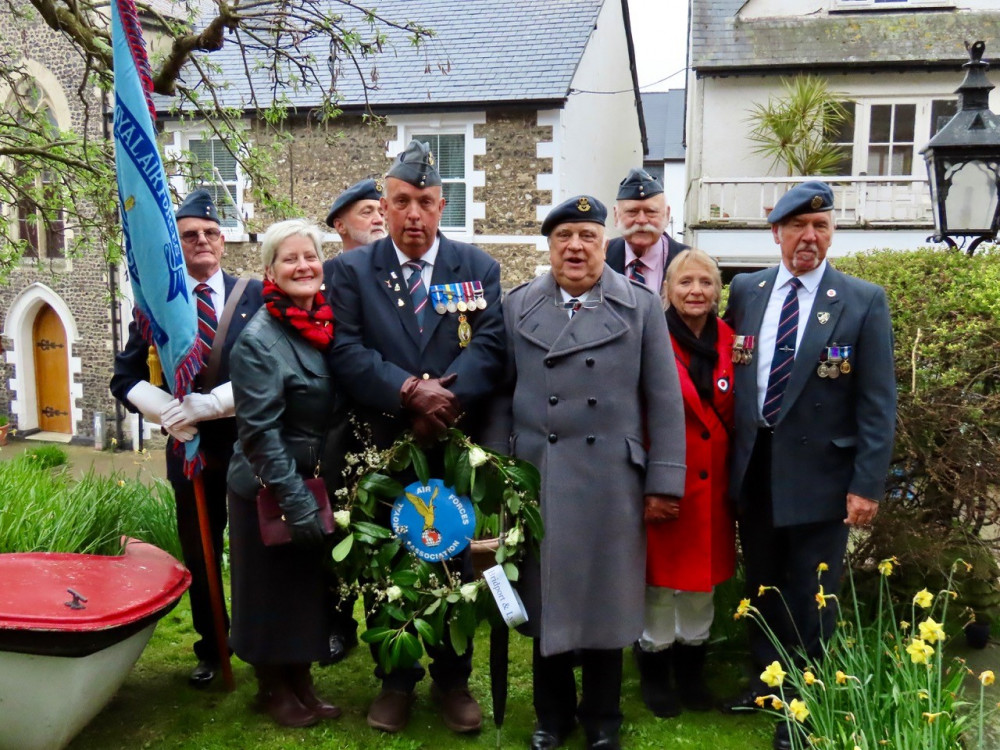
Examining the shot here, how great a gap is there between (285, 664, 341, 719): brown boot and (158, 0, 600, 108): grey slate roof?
10.1m

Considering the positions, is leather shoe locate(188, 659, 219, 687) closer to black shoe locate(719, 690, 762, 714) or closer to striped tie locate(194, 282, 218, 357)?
striped tie locate(194, 282, 218, 357)

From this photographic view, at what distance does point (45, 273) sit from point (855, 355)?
15380 millimetres

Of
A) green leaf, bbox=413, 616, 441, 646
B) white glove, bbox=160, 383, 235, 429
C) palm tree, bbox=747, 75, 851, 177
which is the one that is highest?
palm tree, bbox=747, 75, 851, 177

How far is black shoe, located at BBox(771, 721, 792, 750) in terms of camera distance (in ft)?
11.0

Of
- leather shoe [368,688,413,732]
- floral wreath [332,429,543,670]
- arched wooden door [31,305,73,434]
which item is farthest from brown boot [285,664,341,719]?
arched wooden door [31,305,73,434]

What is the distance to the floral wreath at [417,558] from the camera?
3201mm

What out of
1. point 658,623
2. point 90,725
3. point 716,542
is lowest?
point 90,725

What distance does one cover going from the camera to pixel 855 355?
3359 mm

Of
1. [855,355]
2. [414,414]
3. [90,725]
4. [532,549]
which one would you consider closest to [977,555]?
[855,355]

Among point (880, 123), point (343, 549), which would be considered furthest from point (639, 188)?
point (880, 123)

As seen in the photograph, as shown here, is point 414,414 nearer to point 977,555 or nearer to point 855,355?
point 855,355

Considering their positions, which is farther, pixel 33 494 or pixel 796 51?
pixel 796 51

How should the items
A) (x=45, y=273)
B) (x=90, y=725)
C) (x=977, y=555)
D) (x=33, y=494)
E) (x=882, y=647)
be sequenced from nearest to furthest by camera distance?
(x=882, y=647) → (x=90, y=725) → (x=977, y=555) → (x=33, y=494) → (x=45, y=273)

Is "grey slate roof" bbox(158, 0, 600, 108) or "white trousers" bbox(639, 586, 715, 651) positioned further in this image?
"grey slate roof" bbox(158, 0, 600, 108)
